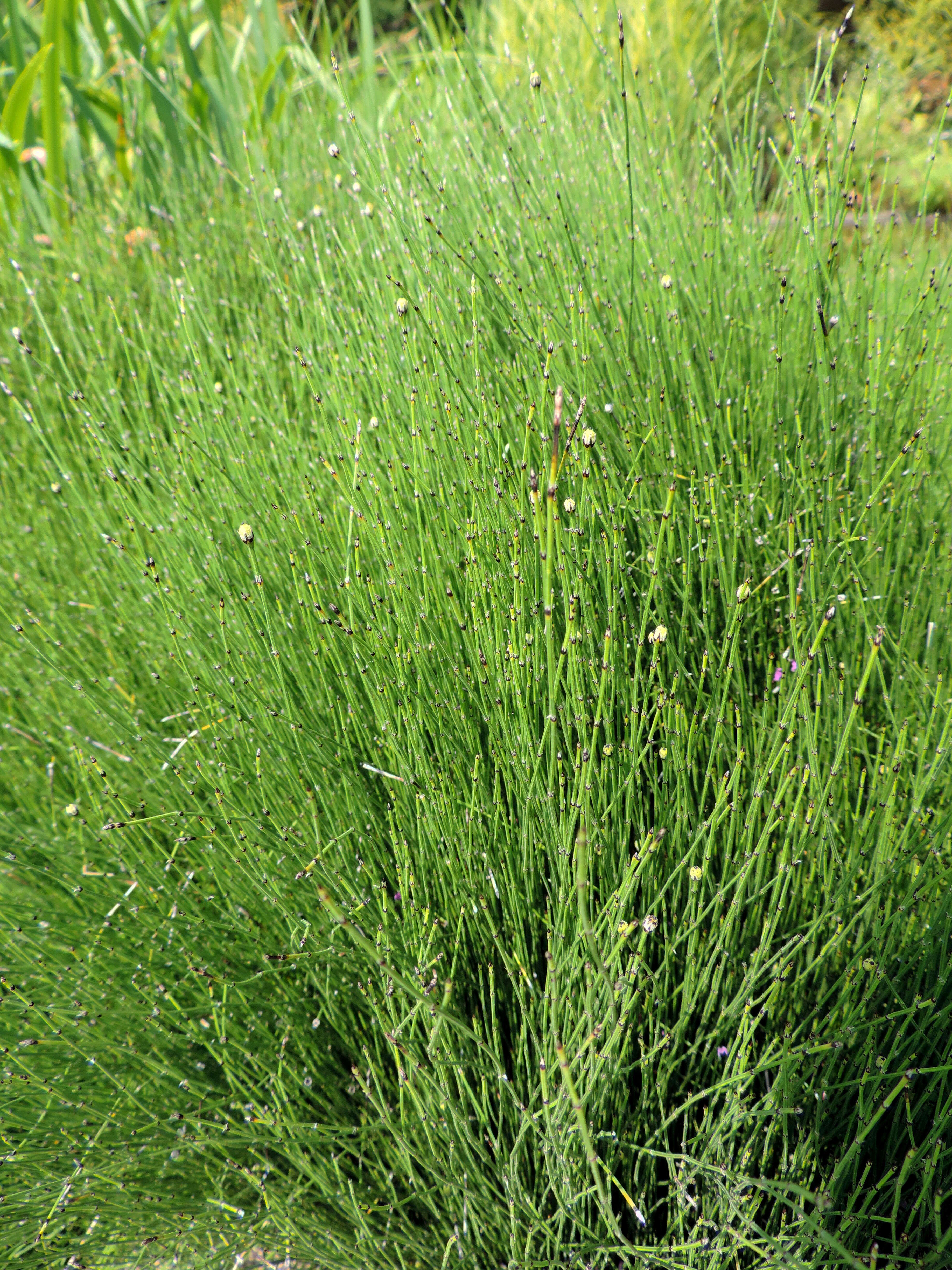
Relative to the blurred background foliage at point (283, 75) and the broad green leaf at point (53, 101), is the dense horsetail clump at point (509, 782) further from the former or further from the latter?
the broad green leaf at point (53, 101)

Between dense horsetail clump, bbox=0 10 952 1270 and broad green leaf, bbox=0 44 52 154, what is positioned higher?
broad green leaf, bbox=0 44 52 154

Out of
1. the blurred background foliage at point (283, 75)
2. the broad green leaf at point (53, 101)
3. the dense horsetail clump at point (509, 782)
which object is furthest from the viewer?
the broad green leaf at point (53, 101)

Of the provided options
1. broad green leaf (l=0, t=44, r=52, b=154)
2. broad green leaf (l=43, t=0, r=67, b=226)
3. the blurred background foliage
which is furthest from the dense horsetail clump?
broad green leaf (l=0, t=44, r=52, b=154)

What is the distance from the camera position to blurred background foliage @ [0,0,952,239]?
3244 millimetres

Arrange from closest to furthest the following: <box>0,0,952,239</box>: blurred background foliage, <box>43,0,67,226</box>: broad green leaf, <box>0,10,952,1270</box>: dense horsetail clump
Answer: <box>0,10,952,1270</box>: dense horsetail clump < <box>0,0,952,239</box>: blurred background foliage < <box>43,0,67,226</box>: broad green leaf

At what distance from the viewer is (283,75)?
4.64m

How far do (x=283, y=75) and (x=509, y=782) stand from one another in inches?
187

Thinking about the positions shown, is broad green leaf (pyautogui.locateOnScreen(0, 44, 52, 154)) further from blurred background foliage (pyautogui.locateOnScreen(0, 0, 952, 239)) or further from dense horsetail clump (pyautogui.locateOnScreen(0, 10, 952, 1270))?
dense horsetail clump (pyautogui.locateOnScreen(0, 10, 952, 1270))

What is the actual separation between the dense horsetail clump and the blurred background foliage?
0.75 metres

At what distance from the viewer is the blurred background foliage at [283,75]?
324 centimetres

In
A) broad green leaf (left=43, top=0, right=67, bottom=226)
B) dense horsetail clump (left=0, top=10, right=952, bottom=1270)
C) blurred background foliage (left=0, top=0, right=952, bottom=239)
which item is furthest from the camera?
broad green leaf (left=43, top=0, right=67, bottom=226)

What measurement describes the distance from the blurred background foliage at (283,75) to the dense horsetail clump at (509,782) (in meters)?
0.75

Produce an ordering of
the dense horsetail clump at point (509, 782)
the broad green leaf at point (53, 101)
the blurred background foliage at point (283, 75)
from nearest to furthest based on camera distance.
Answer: the dense horsetail clump at point (509, 782) < the blurred background foliage at point (283, 75) < the broad green leaf at point (53, 101)

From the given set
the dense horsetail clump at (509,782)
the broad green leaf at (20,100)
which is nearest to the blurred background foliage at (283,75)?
the broad green leaf at (20,100)
